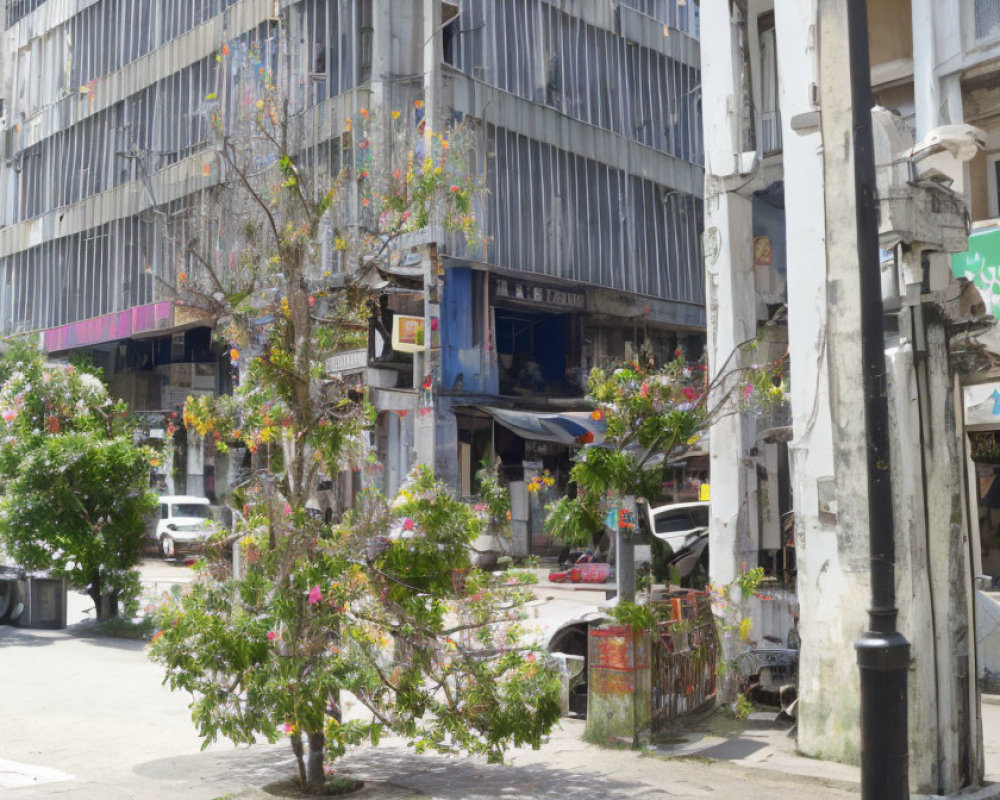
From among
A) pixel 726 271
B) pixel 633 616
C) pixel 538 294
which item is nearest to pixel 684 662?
pixel 633 616

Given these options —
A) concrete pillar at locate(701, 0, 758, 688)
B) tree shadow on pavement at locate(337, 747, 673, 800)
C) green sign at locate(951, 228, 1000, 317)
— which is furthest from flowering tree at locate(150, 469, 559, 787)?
green sign at locate(951, 228, 1000, 317)

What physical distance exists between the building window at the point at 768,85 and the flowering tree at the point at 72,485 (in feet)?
32.6

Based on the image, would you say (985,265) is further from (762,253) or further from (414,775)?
(414,775)

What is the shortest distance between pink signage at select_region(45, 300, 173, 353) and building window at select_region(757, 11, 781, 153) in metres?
21.6

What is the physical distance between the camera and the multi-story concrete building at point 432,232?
28.0 metres

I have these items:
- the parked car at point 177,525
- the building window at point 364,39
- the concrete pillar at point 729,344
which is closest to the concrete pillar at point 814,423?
the concrete pillar at point 729,344

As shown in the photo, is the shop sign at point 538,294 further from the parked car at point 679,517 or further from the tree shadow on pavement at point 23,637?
the tree shadow on pavement at point 23,637

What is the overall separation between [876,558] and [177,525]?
28.9 meters

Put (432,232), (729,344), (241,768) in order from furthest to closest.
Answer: (432,232), (729,344), (241,768)

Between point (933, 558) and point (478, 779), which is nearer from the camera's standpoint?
point (933, 558)

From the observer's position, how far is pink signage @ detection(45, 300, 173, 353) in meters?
34.2

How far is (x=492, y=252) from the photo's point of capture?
28422 mm

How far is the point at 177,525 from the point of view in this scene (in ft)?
107

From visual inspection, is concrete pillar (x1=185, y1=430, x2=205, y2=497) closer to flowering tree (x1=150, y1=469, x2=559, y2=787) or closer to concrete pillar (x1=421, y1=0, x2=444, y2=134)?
concrete pillar (x1=421, y1=0, x2=444, y2=134)
